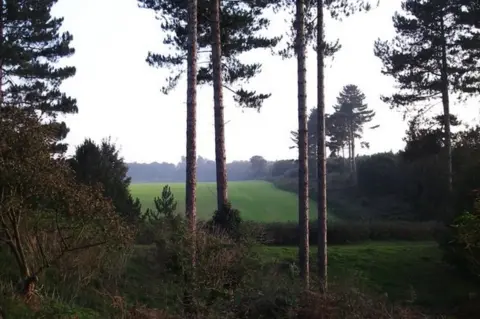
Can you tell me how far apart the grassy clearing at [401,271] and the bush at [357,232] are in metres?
3.69

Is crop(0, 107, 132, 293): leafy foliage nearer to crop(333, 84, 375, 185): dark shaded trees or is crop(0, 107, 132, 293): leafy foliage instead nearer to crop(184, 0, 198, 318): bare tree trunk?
crop(184, 0, 198, 318): bare tree trunk

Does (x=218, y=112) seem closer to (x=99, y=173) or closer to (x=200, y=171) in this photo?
(x=99, y=173)

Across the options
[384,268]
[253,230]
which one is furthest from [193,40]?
[384,268]

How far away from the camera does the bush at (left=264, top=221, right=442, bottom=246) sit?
25.6 meters

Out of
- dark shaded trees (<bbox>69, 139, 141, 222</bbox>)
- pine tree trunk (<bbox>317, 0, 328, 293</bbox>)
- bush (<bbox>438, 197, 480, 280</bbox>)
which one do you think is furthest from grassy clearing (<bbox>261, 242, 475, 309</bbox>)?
dark shaded trees (<bbox>69, 139, 141, 222</bbox>)

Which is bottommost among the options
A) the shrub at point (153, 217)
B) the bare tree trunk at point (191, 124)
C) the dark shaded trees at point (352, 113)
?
the shrub at point (153, 217)

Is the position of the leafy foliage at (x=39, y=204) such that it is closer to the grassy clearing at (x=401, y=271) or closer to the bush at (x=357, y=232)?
the grassy clearing at (x=401, y=271)

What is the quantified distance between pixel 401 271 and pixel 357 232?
7451 millimetres

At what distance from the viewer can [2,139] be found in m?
8.11

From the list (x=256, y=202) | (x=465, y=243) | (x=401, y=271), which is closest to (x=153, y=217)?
(x=401, y=271)

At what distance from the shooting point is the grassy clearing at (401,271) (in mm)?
17219

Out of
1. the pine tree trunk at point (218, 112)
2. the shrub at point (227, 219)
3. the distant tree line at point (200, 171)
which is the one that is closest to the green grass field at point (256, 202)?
the pine tree trunk at point (218, 112)

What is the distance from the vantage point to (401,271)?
19594mm

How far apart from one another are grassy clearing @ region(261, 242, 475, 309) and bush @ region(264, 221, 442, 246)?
145 inches
